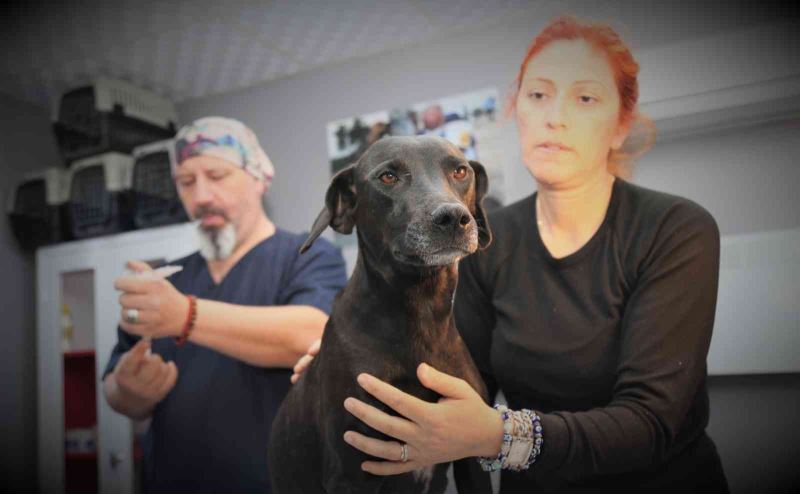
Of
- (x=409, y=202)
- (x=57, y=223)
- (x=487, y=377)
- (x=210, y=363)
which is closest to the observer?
(x=409, y=202)

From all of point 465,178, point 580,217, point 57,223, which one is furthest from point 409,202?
point 57,223

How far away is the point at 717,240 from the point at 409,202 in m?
0.43

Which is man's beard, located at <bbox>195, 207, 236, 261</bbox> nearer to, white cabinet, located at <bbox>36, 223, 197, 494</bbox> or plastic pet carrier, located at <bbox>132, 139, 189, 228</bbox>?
white cabinet, located at <bbox>36, 223, 197, 494</bbox>

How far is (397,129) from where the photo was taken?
102cm

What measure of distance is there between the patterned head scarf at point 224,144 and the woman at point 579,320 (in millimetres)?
441

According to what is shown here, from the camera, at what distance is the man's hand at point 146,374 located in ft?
3.14

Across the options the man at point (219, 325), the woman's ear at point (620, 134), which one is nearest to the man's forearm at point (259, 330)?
the man at point (219, 325)

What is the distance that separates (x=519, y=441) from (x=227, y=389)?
1.71 ft

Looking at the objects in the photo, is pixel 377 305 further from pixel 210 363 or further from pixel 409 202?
pixel 210 363

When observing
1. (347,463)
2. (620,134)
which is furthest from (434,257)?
(620,134)

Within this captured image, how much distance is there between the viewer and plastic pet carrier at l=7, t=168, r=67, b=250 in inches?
41.9

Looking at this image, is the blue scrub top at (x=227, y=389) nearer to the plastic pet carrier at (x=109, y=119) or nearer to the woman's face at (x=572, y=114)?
the plastic pet carrier at (x=109, y=119)

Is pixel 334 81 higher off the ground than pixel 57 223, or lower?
higher

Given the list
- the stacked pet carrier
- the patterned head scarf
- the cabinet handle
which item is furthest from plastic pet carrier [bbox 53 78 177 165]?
the cabinet handle
